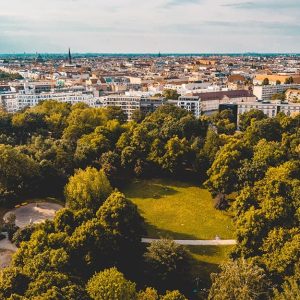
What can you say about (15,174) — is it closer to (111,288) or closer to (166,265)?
(166,265)

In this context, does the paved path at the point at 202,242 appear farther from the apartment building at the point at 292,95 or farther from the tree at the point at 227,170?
the apartment building at the point at 292,95

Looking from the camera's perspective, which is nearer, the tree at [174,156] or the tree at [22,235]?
the tree at [22,235]

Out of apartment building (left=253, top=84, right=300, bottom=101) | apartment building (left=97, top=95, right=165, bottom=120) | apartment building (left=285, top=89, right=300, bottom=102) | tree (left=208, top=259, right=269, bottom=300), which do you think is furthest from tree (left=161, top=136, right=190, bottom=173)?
apartment building (left=253, top=84, right=300, bottom=101)

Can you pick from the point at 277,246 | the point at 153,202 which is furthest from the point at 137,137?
the point at 277,246

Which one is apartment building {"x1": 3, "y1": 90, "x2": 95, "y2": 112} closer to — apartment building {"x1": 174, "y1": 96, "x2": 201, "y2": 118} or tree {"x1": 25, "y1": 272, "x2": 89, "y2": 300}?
apartment building {"x1": 174, "y1": 96, "x2": 201, "y2": 118}

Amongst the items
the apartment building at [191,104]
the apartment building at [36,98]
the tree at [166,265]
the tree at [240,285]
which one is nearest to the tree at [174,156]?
the tree at [166,265]

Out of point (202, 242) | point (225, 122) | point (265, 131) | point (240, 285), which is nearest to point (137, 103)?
point (225, 122)

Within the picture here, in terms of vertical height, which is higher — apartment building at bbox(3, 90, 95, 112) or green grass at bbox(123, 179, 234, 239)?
apartment building at bbox(3, 90, 95, 112)
